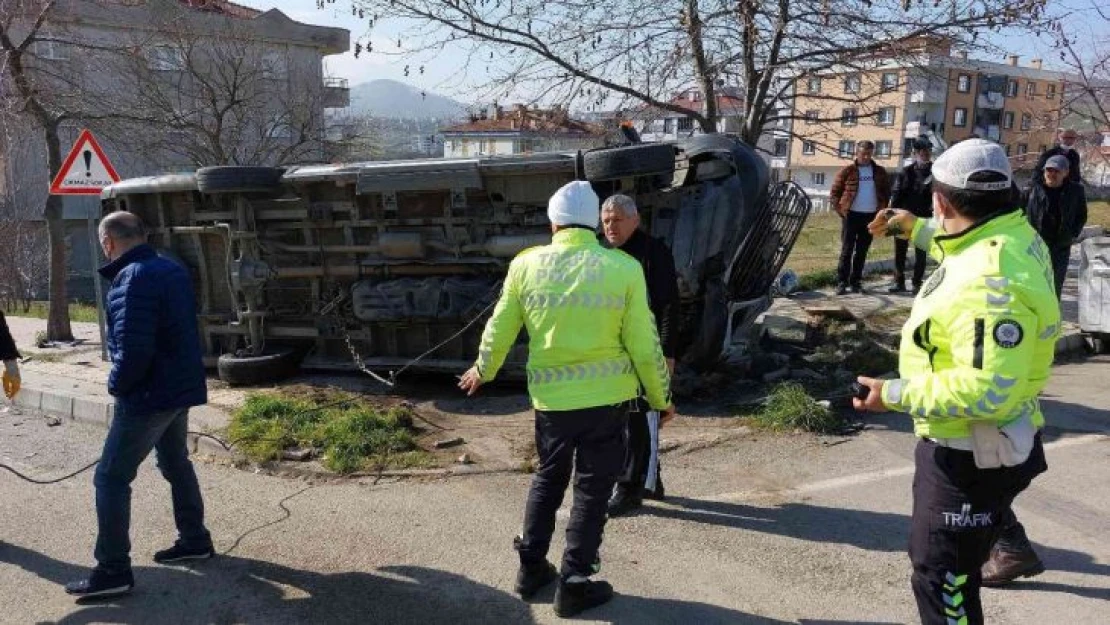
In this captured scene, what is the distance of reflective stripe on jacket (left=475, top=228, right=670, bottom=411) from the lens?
352 centimetres

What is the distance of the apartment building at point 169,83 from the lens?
511 inches

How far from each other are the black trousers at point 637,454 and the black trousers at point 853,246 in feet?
21.2

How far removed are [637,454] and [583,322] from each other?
1.48m

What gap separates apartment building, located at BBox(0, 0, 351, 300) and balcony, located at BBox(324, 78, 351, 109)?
89 millimetres

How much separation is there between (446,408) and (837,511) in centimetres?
348

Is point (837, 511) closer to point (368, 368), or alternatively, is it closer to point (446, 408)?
point (446, 408)

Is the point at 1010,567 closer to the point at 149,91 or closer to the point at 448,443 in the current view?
the point at 448,443

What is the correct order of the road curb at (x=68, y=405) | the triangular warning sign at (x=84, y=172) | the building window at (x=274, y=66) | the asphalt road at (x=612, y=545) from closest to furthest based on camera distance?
the asphalt road at (x=612, y=545) → the road curb at (x=68, y=405) → the triangular warning sign at (x=84, y=172) → the building window at (x=274, y=66)

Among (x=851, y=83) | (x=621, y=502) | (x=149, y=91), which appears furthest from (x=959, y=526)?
(x=149, y=91)

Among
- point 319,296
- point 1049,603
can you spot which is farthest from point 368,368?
point 1049,603

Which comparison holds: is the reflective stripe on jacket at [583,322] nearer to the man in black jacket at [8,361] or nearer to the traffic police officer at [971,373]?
the traffic police officer at [971,373]

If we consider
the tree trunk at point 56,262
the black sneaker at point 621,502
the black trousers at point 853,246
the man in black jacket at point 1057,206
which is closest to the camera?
the black sneaker at point 621,502

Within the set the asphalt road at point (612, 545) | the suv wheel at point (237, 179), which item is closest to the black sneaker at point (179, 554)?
the asphalt road at point (612, 545)

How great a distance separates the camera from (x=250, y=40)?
19.8 m
